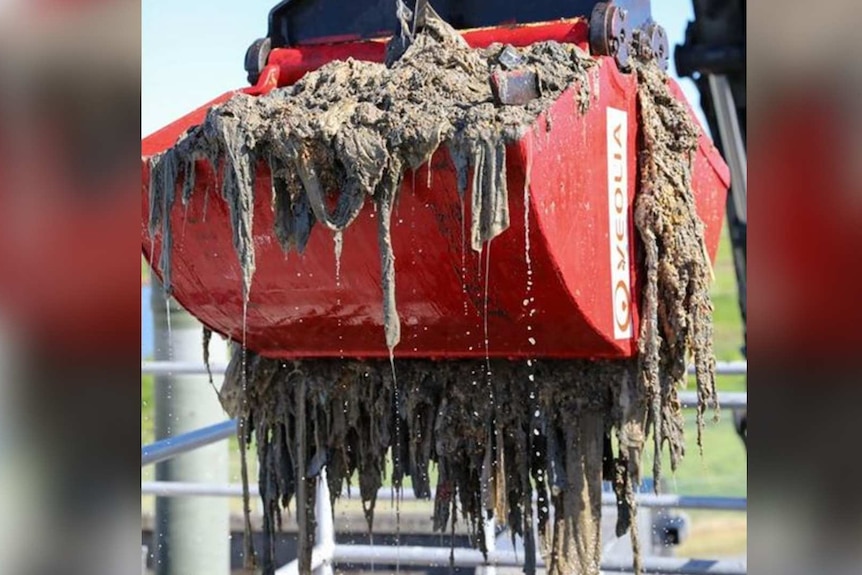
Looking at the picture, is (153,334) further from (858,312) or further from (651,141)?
(858,312)

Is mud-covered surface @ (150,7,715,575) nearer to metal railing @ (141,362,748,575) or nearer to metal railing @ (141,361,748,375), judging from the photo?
metal railing @ (141,362,748,575)

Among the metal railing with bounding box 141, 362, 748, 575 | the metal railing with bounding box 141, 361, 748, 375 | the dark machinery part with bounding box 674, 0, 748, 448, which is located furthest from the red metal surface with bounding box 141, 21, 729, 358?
the dark machinery part with bounding box 674, 0, 748, 448

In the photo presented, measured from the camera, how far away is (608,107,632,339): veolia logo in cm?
219

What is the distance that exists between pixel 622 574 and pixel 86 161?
2806 mm

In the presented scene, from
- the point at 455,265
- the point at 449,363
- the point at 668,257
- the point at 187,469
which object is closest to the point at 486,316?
the point at 455,265

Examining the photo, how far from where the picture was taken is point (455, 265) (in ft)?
6.80

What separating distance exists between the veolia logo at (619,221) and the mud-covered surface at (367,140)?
171 mm

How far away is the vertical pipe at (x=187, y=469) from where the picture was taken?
11.9 ft

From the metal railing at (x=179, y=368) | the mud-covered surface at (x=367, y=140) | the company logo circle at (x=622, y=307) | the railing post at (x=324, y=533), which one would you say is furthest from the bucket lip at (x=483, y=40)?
the railing post at (x=324, y=533)

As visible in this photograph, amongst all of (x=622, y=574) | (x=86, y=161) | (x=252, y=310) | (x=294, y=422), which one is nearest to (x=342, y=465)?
(x=294, y=422)

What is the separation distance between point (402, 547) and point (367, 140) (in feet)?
5.09

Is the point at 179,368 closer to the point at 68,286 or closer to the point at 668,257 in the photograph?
the point at 668,257

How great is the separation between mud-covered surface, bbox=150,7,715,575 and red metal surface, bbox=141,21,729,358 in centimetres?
4

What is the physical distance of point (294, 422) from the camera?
2.54 meters
